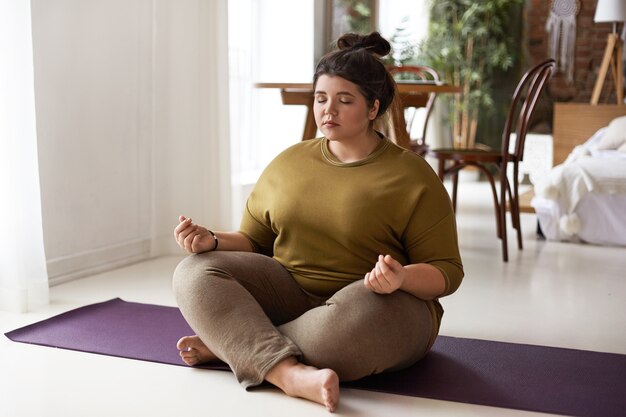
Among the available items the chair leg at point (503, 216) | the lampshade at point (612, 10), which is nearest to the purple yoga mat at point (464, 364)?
the chair leg at point (503, 216)

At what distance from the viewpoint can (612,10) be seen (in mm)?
6066

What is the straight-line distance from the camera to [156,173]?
3916mm

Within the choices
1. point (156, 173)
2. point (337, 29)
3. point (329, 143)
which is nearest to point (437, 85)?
point (156, 173)

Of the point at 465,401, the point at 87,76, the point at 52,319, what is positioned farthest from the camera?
the point at 87,76

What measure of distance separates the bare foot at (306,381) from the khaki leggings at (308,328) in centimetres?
2

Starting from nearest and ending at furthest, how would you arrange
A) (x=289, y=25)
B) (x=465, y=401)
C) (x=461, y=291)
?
(x=465, y=401), (x=461, y=291), (x=289, y=25)

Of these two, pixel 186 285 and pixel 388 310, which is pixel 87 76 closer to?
pixel 186 285

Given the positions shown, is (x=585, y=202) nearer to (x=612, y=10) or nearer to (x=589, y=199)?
(x=589, y=199)

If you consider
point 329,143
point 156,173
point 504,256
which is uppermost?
point 329,143

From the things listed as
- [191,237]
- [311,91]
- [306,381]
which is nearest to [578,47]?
[311,91]

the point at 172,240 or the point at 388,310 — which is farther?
the point at 172,240

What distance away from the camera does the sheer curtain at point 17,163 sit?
2.72 meters

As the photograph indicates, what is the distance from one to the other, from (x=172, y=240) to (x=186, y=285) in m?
1.91

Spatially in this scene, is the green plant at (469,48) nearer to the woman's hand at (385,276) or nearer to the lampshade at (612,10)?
the lampshade at (612,10)
